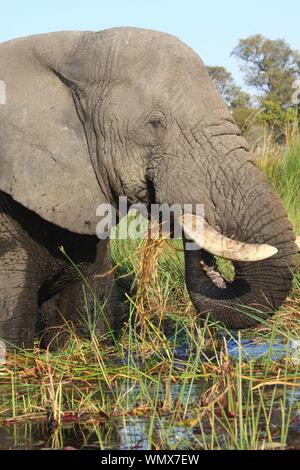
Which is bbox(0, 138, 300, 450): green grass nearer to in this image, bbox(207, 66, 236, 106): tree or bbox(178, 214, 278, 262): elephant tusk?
bbox(178, 214, 278, 262): elephant tusk

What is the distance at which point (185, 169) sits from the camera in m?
4.97

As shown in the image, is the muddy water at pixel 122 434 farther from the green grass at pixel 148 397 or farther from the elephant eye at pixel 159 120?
the elephant eye at pixel 159 120

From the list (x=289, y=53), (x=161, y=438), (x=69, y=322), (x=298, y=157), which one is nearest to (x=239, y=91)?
(x=289, y=53)

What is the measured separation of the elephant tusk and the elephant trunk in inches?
0.5

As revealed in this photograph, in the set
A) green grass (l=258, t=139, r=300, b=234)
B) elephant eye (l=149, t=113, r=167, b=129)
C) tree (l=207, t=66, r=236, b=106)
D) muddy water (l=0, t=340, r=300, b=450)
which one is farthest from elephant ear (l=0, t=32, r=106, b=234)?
tree (l=207, t=66, r=236, b=106)

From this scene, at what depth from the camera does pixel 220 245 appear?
473 centimetres

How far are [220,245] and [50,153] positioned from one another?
3.64ft

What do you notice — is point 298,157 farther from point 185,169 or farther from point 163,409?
point 163,409

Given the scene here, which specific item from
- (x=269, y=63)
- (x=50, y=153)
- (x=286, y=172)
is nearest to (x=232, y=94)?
(x=269, y=63)

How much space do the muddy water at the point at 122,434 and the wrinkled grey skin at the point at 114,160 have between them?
0.85 m

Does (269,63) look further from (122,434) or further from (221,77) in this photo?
(122,434)

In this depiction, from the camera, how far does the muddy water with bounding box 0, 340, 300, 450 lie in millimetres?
3709

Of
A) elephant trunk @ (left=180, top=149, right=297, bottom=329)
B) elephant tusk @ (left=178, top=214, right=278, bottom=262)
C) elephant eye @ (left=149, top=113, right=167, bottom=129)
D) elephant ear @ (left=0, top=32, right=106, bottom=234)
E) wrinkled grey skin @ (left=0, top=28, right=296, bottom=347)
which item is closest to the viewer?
elephant tusk @ (left=178, top=214, right=278, bottom=262)

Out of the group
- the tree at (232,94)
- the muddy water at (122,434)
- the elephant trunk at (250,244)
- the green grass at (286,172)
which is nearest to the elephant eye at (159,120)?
the elephant trunk at (250,244)
